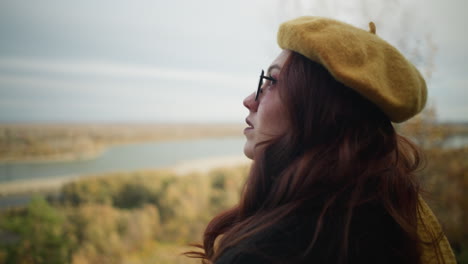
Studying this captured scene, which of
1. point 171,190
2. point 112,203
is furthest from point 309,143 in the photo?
point 171,190

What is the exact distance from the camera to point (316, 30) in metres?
0.73

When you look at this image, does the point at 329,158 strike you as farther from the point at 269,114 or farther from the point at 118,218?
the point at 118,218

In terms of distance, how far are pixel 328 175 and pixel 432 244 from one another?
1.51 feet

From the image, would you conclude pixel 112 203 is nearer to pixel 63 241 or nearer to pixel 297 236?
pixel 63 241

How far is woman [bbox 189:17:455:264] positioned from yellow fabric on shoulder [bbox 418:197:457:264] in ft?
0.13

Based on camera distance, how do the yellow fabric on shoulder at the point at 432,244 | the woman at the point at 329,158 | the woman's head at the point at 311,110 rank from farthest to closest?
1. the yellow fabric on shoulder at the point at 432,244
2. the woman's head at the point at 311,110
3. the woman at the point at 329,158

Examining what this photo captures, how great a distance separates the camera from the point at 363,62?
27.5 inches

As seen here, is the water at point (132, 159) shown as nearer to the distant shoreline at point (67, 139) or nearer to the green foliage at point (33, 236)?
the distant shoreline at point (67, 139)

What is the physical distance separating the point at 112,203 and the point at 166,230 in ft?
4.44

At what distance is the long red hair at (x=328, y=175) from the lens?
675mm

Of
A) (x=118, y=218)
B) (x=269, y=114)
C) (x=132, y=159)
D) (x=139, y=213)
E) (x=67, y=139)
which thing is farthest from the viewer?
(x=132, y=159)

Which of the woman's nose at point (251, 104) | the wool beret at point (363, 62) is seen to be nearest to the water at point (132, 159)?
the woman's nose at point (251, 104)

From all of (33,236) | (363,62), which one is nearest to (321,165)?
(363,62)

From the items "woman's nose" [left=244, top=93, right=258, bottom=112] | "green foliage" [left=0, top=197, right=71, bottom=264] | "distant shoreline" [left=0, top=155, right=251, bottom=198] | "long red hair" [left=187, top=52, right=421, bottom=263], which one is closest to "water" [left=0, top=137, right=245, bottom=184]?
"distant shoreline" [left=0, top=155, right=251, bottom=198]
